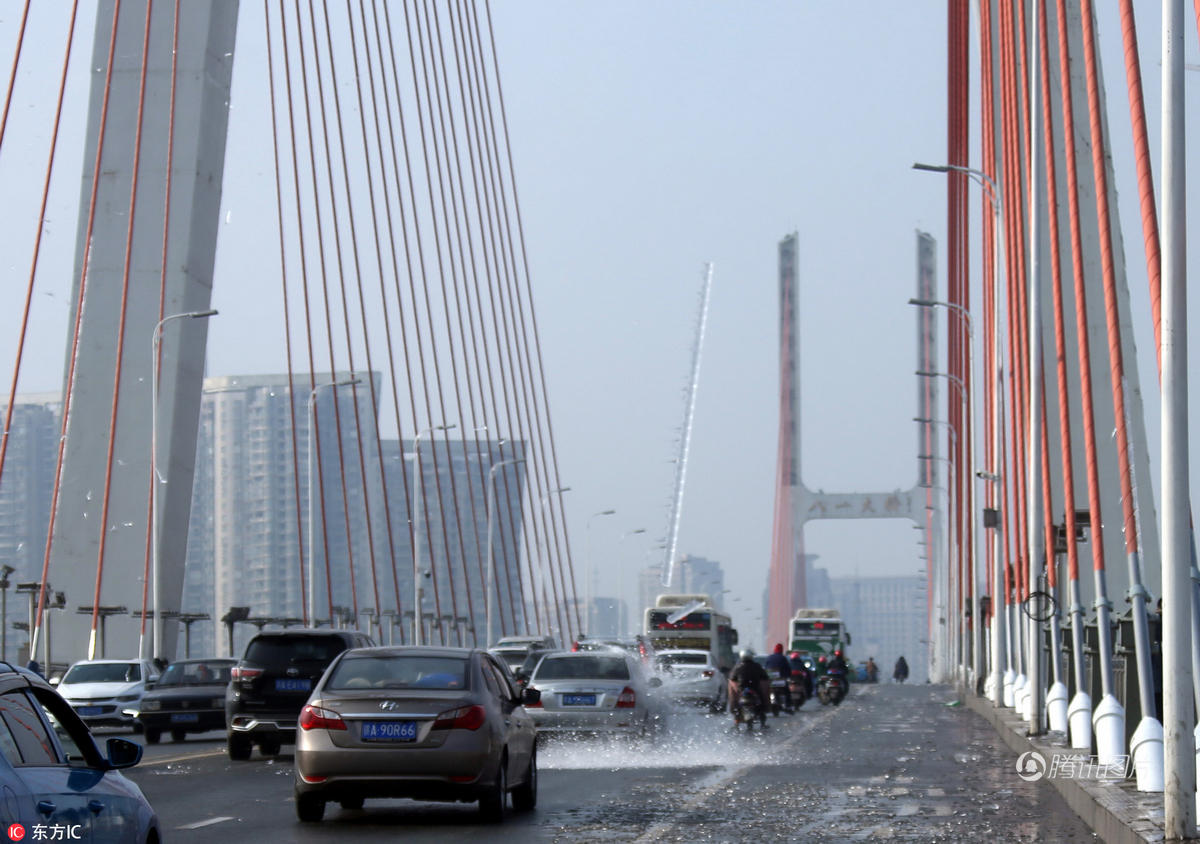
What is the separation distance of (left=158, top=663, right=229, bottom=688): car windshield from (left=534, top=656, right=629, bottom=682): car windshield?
6.25 m

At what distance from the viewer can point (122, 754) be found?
22.8 feet

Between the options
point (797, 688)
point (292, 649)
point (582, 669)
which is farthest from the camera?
point (797, 688)

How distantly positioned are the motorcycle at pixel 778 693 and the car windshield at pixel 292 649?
711 inches

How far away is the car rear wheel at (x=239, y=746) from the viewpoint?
69.0ft

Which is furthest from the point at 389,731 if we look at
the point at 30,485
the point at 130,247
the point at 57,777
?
the point at 30,485

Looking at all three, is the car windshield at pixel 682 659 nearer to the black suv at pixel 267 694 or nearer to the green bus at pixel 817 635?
the black suv at pixel 267 694

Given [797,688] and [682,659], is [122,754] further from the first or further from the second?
[797,688]

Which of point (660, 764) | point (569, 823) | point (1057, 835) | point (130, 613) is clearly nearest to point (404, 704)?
point (569, 823)

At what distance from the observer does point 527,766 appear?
1458 centimetres

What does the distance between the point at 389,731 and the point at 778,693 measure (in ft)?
88.3

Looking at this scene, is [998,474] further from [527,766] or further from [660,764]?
[527,766]

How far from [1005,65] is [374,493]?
255 ft

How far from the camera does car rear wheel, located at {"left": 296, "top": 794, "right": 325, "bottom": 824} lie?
43.5ft

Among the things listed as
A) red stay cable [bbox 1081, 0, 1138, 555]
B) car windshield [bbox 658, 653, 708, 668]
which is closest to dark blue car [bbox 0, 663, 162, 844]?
red stay cable [bbox 1081, 0, 1138, 555]
